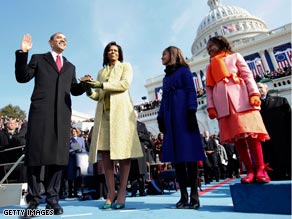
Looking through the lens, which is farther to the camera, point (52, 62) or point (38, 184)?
point (52, 62)

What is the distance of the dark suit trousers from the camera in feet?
6.64

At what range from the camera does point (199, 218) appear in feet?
5.19

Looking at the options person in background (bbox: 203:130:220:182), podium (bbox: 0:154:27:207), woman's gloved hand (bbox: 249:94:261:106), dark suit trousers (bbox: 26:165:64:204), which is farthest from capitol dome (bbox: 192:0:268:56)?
dark suit trousers (bbox: 26:165:64:204)

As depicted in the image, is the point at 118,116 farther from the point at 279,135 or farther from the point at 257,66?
the point at 257,66

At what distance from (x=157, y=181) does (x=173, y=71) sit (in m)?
2.56

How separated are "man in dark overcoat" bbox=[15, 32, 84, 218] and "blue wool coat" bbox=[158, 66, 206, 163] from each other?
0.99m

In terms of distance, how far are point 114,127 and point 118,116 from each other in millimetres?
127

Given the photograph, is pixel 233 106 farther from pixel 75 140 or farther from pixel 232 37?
pixel 232 37

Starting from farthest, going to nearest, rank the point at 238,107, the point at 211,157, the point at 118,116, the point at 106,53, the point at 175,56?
the point at 211,157, the point at 106,53, the point at 175,56, the point at 118,116, the point at 238,107

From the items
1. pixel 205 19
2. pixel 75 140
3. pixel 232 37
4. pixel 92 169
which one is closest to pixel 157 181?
pixel 92 169

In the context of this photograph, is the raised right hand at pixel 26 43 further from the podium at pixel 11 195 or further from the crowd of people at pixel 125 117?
the podium at pixel 11 195

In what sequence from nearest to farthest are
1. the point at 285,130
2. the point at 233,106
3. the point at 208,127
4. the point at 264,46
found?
1. the point at 233,106
2. the point at 285,130
3. the point at 208,127
4. the point at 264,46

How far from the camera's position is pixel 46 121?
2.11m

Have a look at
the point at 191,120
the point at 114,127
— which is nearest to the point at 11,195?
the point at 114,127
